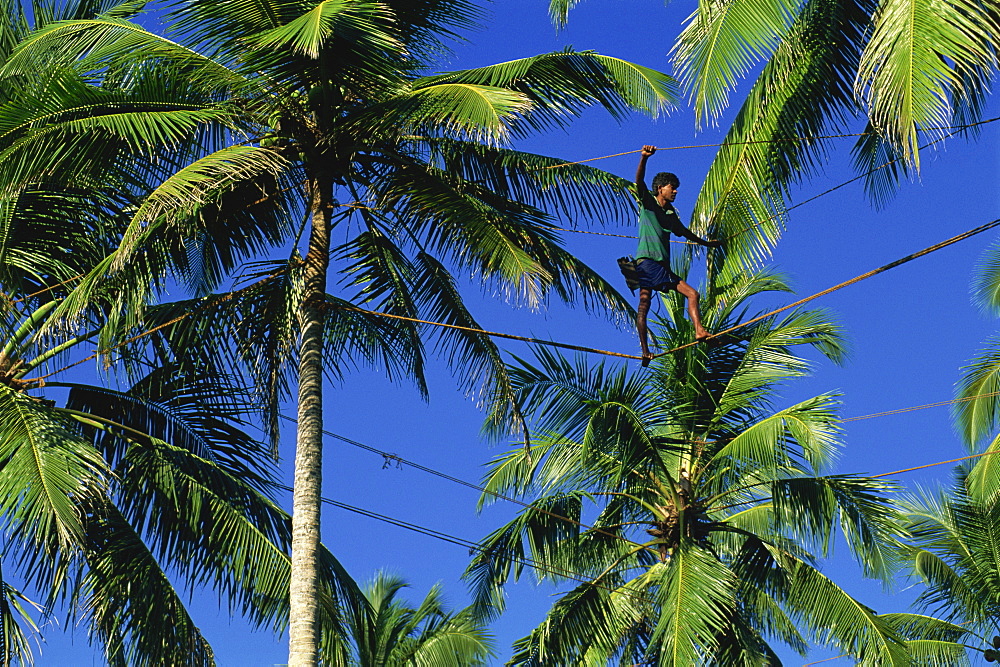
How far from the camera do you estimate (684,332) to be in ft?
49.2

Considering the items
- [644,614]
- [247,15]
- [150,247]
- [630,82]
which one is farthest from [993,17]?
[644,614]

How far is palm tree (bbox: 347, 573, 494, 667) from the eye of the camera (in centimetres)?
2011

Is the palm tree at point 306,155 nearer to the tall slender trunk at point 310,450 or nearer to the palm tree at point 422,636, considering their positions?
the tall slender trunk at point 310,450

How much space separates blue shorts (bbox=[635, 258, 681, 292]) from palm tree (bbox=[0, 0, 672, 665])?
0.93m

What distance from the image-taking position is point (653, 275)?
10.4 m

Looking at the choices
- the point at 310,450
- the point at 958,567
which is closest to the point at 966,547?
the point at 958,567

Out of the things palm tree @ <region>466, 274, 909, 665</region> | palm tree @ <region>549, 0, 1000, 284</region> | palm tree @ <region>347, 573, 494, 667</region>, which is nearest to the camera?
palm tree @ <region>549, 0, 1000, 284</region>

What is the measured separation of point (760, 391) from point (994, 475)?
419 centimetres

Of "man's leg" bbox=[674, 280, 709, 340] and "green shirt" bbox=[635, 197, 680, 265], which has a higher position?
"green shirt" bbox=[635, 197, 680, 265]

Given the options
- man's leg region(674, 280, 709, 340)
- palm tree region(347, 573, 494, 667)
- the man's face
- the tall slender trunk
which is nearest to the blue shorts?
man's leg region(674, 280, 709, 340)

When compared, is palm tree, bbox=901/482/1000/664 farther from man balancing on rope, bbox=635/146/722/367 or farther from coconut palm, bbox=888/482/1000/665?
man balancing on rope, bbox=635/146/722/367

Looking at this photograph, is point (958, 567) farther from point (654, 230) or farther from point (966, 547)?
point (654, 230)

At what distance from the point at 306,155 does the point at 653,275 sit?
3364 millimetres

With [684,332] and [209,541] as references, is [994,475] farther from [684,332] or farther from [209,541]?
[209,541]
